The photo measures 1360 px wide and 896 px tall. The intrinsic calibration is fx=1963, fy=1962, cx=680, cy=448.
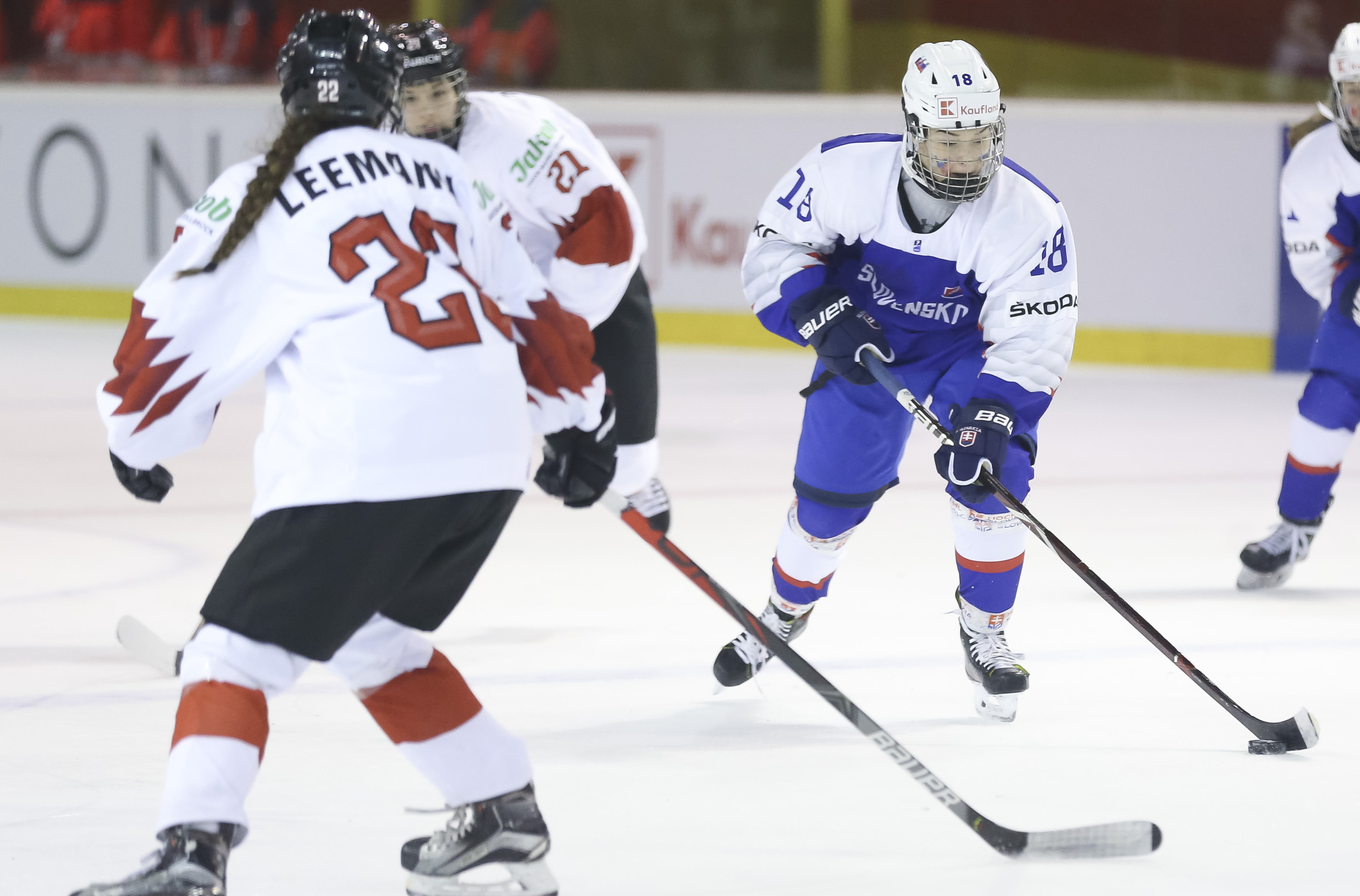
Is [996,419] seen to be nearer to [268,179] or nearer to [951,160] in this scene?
[951,160]

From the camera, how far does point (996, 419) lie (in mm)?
2955

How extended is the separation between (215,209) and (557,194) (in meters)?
1.64

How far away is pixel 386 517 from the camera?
2029 mm

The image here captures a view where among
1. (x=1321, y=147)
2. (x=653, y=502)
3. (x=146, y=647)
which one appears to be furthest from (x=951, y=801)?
(x=1321, y=147)

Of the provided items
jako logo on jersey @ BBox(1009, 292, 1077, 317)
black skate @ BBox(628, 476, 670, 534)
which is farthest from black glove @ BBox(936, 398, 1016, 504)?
black skate @ BBox(628, 476, 670, 534)

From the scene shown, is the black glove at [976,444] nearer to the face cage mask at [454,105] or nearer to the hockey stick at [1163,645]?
the hockey stick at [1163,645]

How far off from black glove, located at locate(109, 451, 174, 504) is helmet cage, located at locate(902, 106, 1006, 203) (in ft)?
4.28

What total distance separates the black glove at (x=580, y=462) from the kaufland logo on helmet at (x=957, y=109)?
895 millimetres

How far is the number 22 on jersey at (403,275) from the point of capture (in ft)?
6.67

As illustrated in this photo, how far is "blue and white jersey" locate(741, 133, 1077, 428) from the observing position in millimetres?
3029

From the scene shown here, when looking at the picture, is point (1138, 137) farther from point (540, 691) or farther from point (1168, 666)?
point (540, 691)

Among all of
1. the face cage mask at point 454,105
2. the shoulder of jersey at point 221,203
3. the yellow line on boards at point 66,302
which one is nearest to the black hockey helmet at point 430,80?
the face cage mask at point 454,105

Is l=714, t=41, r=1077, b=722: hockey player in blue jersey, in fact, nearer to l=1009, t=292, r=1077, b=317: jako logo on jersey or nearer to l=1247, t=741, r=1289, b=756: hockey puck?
l=1009, t=292, r=1077, b=317: jako logo on jersey

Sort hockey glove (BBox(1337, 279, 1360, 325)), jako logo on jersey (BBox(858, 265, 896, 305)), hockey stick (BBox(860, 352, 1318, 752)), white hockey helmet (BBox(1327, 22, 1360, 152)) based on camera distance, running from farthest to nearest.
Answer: hockey glove (BBox(1337, 279, 1360, 325)) < white hockey helmet (BBox(1327, 22, 1360, 152)) < jako logo on jersey (BBox(858, 265, 896, 305)) < hockey stick (BBox(860, 352, 1318, 752))
